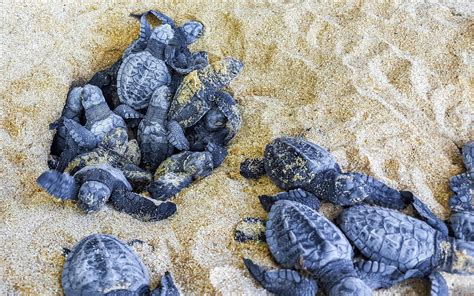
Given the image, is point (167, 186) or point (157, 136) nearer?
point (167, 186)

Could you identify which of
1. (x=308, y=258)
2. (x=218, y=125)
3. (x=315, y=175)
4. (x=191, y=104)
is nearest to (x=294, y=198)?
(x=315, y=175)

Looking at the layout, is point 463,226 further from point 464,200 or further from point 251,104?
point 251,104

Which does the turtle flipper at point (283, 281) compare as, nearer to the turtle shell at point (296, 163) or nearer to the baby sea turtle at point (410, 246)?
the baby sea turtle at point (410, 246)

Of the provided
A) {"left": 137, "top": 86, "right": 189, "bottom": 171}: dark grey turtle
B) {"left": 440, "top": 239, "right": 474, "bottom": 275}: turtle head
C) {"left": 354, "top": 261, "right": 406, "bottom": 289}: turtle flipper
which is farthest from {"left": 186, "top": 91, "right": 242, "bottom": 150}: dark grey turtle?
{"left": 440, "top": 239, "right": 474, "bottom": 275}: turtle head

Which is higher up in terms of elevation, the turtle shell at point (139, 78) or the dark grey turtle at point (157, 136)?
the turtle shell at point (139, 78)

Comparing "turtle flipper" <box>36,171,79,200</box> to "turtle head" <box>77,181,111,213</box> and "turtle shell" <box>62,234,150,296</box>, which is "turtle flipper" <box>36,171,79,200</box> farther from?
"turtle shell" <box>62,234,150,296</box>

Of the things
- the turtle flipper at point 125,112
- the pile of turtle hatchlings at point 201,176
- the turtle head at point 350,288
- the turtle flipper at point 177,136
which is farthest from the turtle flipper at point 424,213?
the turtle flipper at point 125,112
